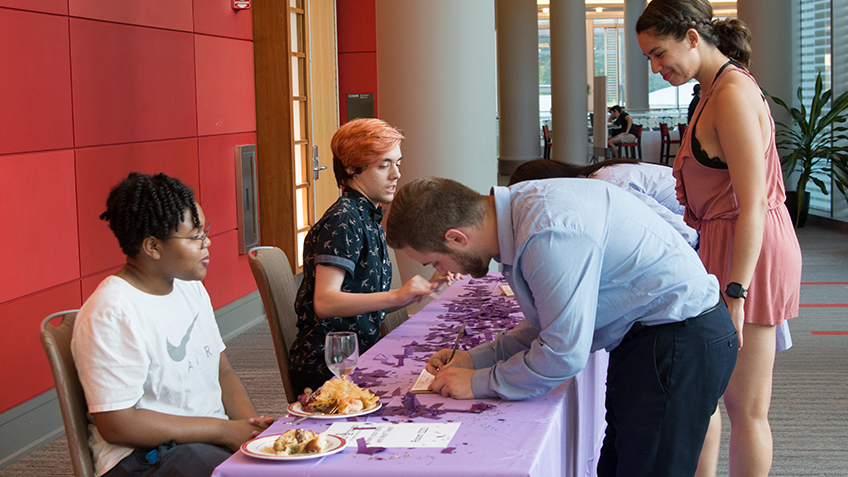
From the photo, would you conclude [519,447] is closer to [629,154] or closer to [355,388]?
[355,388]

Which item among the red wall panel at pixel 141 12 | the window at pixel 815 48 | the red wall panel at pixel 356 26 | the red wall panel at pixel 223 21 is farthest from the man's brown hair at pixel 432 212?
the window at pixel 815 48

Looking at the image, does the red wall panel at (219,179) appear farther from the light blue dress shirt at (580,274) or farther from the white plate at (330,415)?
the light blue dress shirt at (580,274)

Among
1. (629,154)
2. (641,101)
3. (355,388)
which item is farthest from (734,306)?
(641,101)

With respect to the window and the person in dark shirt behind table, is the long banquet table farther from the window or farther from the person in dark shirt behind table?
the person in dark shirt behind table

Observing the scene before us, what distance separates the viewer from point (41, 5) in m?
3.82

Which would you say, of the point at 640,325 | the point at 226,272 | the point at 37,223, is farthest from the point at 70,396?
the point at 226,272

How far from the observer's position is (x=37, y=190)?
3.83 meters

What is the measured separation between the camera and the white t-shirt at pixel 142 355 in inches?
76.9

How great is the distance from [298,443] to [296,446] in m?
0.01

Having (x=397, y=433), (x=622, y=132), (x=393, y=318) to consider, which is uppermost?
(x=622, y=132)

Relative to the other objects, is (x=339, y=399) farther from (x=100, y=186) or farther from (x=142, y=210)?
(x=100, y=186)

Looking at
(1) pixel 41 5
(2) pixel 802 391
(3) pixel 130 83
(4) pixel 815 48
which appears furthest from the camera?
(4) pixel 815 48

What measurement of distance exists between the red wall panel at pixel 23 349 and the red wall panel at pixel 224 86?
1943 millimetres

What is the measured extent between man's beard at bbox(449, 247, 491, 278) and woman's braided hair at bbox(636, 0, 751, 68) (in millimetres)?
1083
